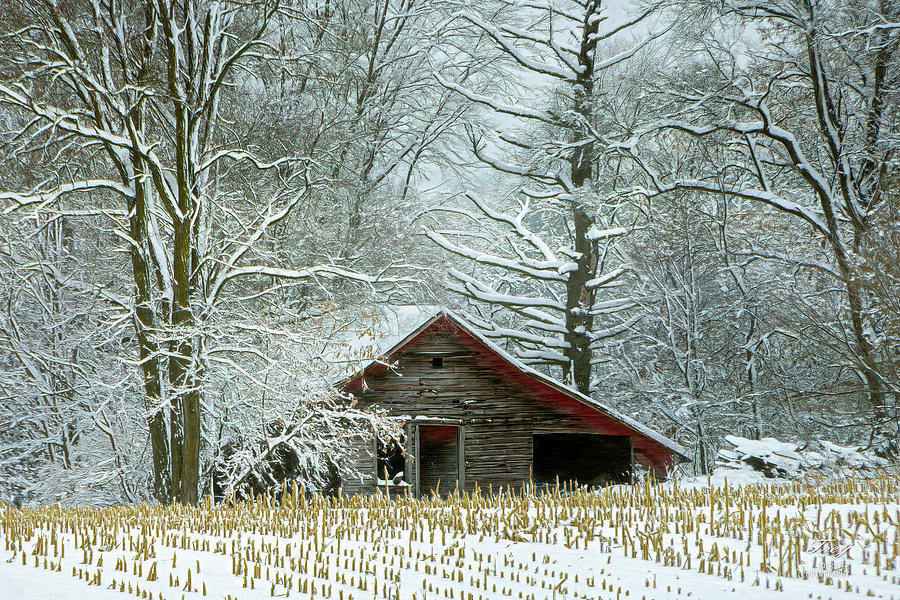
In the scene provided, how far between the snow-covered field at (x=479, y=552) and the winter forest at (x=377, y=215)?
558 cm

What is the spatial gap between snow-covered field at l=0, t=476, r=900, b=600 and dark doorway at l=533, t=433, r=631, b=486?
12318 millimetres

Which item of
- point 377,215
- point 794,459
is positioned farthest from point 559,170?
point 794,459

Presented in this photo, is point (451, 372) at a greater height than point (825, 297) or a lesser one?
lesser

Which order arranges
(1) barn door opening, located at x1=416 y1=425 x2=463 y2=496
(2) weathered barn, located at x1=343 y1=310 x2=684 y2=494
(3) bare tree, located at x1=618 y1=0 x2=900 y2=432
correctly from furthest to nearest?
(1) barn door opening, located at x1=416 y1=425 x2=463 y2=496 < (2) weathered barn, located at x1=343 y1=310 x2=684 y2=494 < (3) bare tree, located at x1=618 y1=0 x2=900 y2=432

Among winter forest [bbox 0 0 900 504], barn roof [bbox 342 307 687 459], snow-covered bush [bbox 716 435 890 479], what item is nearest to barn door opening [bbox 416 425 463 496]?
winter forest [bbox 0 0 900 504]

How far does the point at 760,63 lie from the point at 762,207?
6370 millimetres

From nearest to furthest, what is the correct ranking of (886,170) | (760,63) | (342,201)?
(886,170) → (760,63) → (342,201)

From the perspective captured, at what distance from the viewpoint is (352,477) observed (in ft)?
68.7

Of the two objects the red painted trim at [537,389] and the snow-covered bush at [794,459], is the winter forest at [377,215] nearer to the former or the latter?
the snow-covered bush at [794,459]

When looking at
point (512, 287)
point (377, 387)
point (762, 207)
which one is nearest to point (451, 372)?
point (377, 387)

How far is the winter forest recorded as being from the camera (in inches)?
693

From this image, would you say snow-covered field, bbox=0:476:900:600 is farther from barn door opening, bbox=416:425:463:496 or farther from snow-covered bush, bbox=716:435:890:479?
barn door opening, bbox=416:425:463:496

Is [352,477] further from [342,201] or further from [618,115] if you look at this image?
[618,115]

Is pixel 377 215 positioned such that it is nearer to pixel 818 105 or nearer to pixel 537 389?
pixel 537 389
